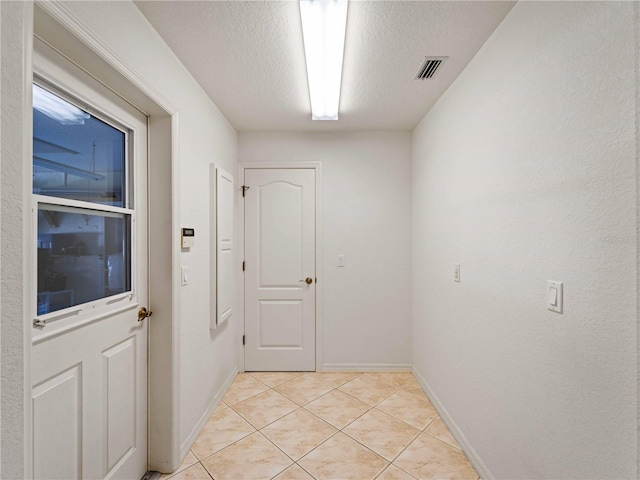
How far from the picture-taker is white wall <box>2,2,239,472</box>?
0.74 m

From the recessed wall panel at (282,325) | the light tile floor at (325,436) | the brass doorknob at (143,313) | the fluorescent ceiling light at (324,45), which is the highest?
the fluorescent ceiling light at (324,45)

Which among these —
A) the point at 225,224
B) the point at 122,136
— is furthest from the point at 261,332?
the point at 122,136

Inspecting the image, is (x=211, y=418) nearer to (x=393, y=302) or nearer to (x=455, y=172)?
(x=393, y=302)

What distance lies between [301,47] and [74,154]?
131 centimetres

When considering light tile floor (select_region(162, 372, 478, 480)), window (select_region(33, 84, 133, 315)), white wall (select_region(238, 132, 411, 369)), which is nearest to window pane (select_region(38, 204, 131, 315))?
window (select_region(33, 84, 133, 315))

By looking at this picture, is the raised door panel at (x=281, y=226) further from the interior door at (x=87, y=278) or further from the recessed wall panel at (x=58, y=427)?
the recessed wall panel at (x=58, y=427)

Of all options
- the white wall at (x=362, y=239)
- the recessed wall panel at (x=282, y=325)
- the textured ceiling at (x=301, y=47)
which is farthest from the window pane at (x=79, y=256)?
the white wall at (x=362, y=239)

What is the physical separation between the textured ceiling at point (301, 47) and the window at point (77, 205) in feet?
2.22

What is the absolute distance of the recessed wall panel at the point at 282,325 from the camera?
3080 mm

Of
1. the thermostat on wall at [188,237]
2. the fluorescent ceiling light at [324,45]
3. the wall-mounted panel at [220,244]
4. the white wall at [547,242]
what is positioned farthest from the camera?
the wall-mounted panel at [220,244]

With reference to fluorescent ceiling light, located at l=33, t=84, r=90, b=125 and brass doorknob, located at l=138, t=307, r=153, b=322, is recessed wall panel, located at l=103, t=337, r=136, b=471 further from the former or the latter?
fluorescent ceiling light, located at l=33, t=84, r=90, b=125

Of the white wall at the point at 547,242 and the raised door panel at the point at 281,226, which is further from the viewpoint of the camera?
the raised door panel at the point at 281,226

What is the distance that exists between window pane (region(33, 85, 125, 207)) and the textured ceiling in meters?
0.64

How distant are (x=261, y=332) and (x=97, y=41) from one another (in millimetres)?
2642
